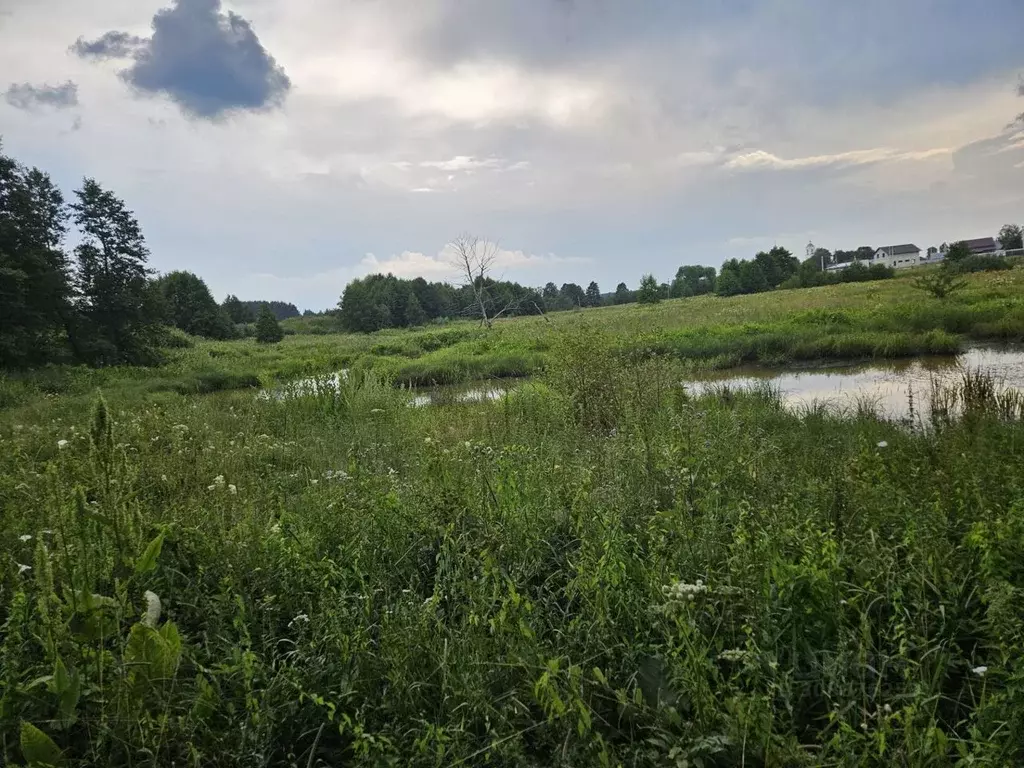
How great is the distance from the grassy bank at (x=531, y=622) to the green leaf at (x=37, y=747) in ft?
0.04

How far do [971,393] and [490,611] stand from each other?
737cm

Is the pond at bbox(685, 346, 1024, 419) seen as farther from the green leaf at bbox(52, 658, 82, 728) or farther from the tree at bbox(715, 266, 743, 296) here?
the tree at bbox(715, 266, 743, 296)

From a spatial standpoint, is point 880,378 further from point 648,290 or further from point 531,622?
point 648,290

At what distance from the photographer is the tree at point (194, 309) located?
2089 inches

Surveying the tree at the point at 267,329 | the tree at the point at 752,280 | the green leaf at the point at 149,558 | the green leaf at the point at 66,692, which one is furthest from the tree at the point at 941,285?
the tree at the point at 267,329

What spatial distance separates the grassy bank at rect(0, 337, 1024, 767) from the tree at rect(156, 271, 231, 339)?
54.8 metres

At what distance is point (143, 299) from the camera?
27469 mm

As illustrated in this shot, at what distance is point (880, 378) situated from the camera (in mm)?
13062

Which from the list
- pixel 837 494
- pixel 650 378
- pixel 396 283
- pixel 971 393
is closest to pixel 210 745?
pixel 837 494

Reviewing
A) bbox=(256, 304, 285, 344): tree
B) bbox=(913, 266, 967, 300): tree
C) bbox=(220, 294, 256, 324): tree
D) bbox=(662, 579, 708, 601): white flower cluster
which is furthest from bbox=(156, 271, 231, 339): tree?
bbox=(662, 579, 708, 601): white flower cluster

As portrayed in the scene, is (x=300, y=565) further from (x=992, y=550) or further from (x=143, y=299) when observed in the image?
(x=143, y=299)

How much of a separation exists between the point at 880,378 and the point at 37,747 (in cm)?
1486

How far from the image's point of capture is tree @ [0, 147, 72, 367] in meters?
20.6

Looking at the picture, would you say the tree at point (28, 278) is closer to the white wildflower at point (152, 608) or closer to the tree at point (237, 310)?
the white wildflower at point (152, 608)
